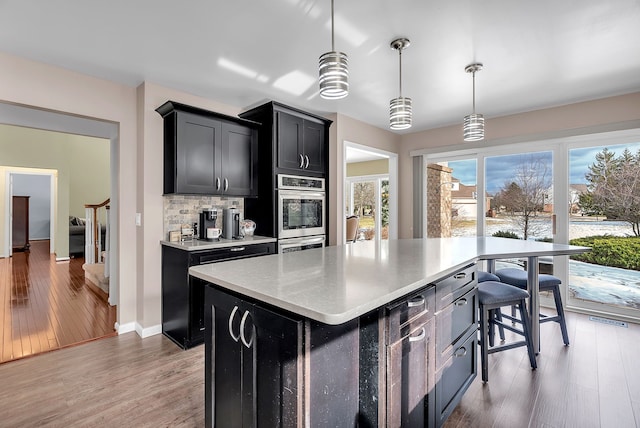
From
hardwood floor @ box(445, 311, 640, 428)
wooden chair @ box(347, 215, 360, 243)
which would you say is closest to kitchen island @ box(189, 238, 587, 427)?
hardwood floor @ box(445, 311, 640, 428)

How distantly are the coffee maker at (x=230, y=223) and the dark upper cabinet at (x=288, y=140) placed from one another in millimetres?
554

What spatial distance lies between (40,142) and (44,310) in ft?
18.5

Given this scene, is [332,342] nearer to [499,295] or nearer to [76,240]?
[499,295]

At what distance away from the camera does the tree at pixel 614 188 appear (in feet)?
11.3

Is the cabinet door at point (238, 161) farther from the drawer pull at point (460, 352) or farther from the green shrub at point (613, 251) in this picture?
the green shrub at point (613, 251)

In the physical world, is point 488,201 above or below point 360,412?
above

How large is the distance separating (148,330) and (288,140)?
245cm

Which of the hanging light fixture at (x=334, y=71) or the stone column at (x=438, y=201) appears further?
the stone column at (x=438, y=201)

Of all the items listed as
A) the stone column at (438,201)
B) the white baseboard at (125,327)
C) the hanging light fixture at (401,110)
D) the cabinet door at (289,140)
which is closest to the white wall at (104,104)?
the white baseboard at (125,327)

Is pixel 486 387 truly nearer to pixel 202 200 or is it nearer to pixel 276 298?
pixel 276 298

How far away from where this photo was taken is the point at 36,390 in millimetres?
2105

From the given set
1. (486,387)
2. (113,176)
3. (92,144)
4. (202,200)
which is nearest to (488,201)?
(486,387)

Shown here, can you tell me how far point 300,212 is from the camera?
3699 millimetres

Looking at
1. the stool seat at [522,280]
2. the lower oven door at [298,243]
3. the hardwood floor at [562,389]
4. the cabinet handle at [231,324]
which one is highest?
the lower oven door at [298,243]
